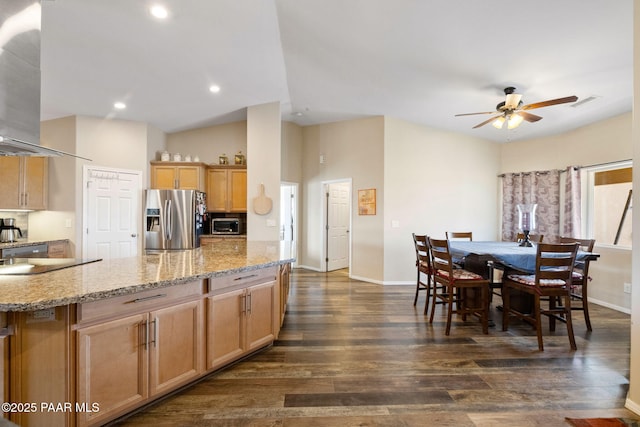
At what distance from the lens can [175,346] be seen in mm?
1866

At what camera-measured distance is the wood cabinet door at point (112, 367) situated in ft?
4.85

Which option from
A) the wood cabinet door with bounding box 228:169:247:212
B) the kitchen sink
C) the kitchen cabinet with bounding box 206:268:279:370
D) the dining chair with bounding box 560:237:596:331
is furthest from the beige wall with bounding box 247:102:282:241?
the dining chair with bounding box 560:237:596:331

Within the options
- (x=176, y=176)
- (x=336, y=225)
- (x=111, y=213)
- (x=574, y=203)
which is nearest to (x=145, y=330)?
(x=111, y=213)

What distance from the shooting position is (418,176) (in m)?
5.28

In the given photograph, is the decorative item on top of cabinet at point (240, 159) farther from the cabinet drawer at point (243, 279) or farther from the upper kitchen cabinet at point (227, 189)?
the cabinet drawer at point (243, 279)

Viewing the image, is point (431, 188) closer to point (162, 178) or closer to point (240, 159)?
point (240, 159)

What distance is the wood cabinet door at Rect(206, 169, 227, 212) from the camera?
5207 mm

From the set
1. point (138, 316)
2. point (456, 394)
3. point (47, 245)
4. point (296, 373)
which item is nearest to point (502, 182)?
point (456, 394)

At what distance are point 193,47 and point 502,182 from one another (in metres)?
5.79

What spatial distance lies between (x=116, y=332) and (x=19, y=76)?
182cm

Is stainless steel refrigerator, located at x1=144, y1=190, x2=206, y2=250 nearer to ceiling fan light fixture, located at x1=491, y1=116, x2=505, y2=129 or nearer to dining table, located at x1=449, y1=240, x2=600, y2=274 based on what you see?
dining table, located at x1=449, y1=240, x2=600, y2=274

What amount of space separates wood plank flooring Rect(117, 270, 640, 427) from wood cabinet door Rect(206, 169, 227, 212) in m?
2.74

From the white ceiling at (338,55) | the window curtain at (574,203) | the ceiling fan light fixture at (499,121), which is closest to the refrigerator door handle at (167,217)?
the white ceiling at (338,55)

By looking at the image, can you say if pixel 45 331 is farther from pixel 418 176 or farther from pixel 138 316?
pixel 418 176
